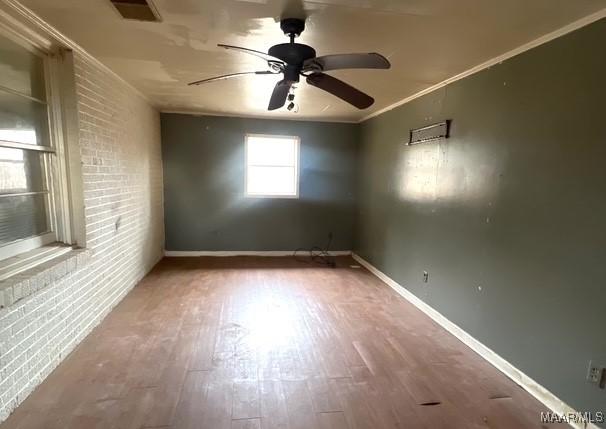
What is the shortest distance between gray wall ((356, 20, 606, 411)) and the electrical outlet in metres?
0.03

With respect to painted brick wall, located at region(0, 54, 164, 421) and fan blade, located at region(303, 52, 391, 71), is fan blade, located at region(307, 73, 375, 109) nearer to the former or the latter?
fan blade, located at region(303, 52, 391, 71)

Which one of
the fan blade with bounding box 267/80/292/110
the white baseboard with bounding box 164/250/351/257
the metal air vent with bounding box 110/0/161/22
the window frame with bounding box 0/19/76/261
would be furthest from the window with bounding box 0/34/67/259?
the white baseboard with bounding box 164/250/351/257

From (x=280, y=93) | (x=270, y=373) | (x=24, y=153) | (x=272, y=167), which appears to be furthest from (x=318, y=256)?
(x=24, y=153)

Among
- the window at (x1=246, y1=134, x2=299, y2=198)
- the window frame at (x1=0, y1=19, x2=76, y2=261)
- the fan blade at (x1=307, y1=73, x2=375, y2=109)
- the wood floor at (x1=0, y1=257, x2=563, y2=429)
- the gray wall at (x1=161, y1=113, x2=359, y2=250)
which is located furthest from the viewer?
the window at (x1=246, y1=134, x2=299, y2=198)

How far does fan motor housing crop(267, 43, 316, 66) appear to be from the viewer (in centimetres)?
179

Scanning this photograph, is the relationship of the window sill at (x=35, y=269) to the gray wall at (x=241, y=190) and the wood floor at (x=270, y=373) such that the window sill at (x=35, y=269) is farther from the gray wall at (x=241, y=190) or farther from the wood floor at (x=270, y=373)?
Result: the gray wall at (x=241, y=190)

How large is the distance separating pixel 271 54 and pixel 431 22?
93 cm

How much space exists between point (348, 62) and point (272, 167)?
3.59 meters

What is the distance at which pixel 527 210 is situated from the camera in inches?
82.6

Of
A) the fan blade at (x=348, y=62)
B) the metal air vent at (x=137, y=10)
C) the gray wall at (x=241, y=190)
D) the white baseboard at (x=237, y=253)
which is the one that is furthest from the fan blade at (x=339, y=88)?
the white baseboard at (x=237, y=253)

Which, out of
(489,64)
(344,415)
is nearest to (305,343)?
(344,415)

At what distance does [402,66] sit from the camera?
2.62m

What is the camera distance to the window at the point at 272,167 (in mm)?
5207

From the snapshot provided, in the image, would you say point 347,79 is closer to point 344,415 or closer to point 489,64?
point 489,64
